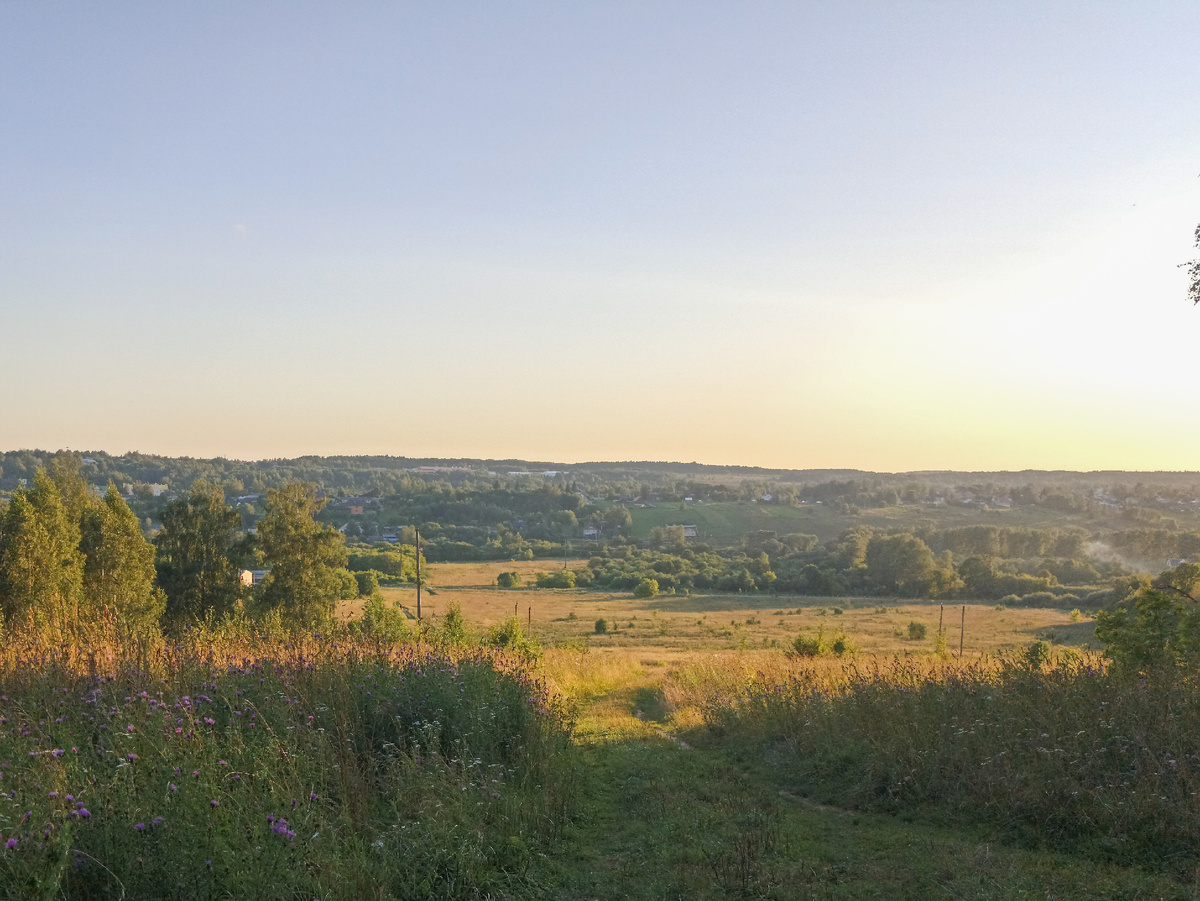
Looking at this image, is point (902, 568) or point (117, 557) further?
point (902, 568)

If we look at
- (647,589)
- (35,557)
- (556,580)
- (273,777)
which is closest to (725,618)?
(647,589)

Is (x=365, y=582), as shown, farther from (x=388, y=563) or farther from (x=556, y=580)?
(x=556, y=580)

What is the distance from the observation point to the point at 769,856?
5652 mm

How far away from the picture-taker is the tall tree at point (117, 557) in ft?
84.3

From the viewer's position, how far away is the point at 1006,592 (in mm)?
85562

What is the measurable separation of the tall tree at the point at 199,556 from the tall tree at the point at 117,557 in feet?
18.6

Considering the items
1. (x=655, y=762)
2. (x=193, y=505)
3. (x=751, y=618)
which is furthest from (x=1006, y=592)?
(x=655, y=762)

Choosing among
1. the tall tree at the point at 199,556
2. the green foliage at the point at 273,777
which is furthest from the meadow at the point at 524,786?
the tall tree at the point at 199,556

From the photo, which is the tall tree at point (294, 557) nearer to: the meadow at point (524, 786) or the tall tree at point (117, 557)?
the tall tree at point (117, 557)

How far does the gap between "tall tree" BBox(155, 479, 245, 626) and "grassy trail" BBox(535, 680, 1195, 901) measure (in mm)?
29836

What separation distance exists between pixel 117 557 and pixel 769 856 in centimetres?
Answer: 2683

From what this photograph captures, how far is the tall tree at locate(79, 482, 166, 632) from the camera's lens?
25.7 metres

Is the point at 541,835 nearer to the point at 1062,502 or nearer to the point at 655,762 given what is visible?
the point at 655,762

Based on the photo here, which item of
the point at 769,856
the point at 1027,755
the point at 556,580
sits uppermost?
the point at 1027,755
